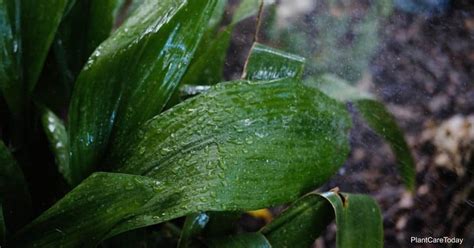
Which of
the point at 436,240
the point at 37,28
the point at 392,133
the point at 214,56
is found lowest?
the point at 436,240

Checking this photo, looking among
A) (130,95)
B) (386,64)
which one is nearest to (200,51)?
(130,95)

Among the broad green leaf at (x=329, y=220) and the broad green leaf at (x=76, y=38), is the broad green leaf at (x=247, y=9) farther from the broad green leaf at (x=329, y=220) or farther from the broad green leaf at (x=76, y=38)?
the broad green leaf at (x=329, y=220)

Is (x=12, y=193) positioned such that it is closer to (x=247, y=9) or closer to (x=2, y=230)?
(x=2, y=230)

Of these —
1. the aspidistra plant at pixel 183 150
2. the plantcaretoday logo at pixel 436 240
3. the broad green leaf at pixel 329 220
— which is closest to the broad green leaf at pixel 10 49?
the aspidistra plant at pixel 183 150

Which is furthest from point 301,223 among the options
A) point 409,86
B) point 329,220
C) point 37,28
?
point 37,28

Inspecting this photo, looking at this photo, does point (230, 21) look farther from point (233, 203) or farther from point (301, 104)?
point (233, 203)

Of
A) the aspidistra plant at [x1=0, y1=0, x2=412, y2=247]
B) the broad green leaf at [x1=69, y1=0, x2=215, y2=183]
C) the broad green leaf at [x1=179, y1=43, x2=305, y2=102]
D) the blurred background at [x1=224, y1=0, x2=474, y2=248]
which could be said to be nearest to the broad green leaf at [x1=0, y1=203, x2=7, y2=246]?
the aspidistra plant at [x1=0, y1=0, x2=412, y2=247]

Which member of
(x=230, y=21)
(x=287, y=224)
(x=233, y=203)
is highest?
(x=230, y=21)
